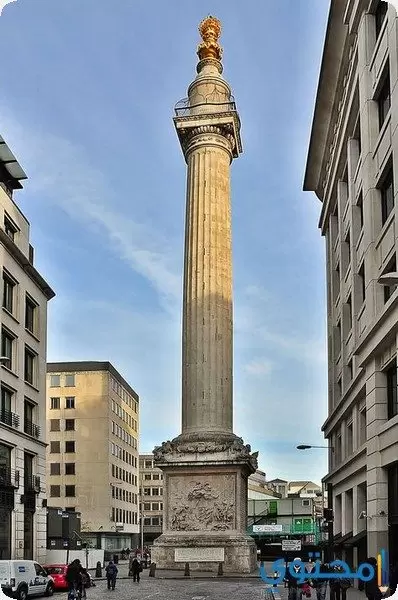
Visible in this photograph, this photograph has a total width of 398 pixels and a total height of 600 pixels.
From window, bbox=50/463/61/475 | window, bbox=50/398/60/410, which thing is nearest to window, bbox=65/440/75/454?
window, bbox=50/463/61/475

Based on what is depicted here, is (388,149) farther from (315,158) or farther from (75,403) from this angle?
(75,403)

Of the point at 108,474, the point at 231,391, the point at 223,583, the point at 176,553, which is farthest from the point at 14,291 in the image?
the point at 108,474

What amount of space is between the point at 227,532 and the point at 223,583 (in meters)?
7.74

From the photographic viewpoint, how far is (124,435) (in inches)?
4855

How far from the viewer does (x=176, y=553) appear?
165ft

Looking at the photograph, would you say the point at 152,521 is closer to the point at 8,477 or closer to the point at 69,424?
the point at 69,424

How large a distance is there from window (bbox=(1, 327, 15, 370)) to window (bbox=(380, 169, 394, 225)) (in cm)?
2802

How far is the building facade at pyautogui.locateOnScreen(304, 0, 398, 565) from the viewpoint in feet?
99.6

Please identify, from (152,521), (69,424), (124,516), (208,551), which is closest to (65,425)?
(69,424)

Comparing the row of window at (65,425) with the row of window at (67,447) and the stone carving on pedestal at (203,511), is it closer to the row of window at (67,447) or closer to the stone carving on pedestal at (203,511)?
the row of window at (67,447)

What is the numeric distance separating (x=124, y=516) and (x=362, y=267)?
286 ft

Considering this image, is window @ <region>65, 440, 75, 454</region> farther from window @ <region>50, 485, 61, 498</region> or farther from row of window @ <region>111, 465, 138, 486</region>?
row of window @ <region>111, 465, 138, 486</region>

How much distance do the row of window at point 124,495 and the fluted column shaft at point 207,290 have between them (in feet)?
199

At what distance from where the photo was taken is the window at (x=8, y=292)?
5472cm
